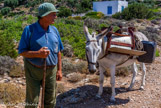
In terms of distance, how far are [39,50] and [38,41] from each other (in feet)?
0.54

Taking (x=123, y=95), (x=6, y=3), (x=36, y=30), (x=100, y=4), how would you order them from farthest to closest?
(x=6, y=3), (x=100, y=4), (x=123, y=95), (x=36, y=30)

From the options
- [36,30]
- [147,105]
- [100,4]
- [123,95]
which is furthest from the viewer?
[100,4]

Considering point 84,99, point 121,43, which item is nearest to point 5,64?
point 84,99

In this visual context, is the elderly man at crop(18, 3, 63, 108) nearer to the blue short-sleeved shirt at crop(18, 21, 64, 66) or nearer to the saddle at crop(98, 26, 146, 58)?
the blue short-sleeved shirt at crop(18, 21, 64, 66)

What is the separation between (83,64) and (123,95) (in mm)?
2181

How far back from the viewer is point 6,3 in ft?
183

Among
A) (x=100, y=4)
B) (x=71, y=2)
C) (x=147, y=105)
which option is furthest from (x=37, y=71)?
(x=71, y=2)

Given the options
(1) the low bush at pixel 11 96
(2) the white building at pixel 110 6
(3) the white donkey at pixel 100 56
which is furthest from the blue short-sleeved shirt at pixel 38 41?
(2) the white building at pixel 110 6

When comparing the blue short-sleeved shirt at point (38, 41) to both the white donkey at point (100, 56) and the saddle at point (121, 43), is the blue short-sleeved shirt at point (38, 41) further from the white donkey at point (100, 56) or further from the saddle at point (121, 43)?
the saddle at point (121, 43)

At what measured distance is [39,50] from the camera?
8.14ft

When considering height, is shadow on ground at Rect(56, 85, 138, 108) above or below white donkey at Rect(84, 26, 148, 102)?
below

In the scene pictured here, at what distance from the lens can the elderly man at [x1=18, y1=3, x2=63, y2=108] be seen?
2.55 meters

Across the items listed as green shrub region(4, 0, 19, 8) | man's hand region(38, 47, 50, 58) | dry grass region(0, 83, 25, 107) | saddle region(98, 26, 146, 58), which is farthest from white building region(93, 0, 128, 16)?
man's hand region(38, 47, 50, 58)

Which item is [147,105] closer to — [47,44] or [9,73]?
[47,44]
